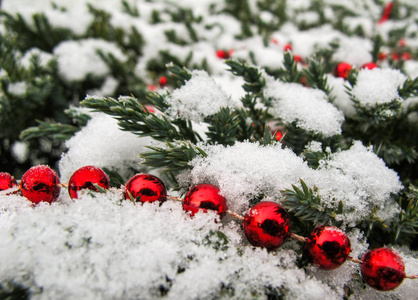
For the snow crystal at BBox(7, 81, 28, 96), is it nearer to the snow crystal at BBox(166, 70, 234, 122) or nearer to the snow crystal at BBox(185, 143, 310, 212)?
the snow crystal at BBox(166, 70, 234, 122)

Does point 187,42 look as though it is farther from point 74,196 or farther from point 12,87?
point 74,196

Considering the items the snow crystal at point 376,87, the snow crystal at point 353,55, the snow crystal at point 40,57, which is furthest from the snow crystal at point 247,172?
the snow crystal at point 40,57

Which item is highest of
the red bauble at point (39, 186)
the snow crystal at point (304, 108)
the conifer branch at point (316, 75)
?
the conifer branch at point (316, 75)

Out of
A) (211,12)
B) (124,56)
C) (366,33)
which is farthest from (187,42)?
(366,33)

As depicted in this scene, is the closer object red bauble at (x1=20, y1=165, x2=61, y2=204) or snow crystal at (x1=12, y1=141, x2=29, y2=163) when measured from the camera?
red bauble at (x1=20, y1=165, x2=61, y2=204)

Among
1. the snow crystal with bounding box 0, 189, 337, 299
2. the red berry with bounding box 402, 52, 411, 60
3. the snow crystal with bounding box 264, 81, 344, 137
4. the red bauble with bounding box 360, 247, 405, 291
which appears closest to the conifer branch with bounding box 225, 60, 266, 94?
the snow crystal with bounding box 264, 81, 344, 137

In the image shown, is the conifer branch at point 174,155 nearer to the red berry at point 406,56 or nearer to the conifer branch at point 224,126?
the conifer branch at point 224,126
